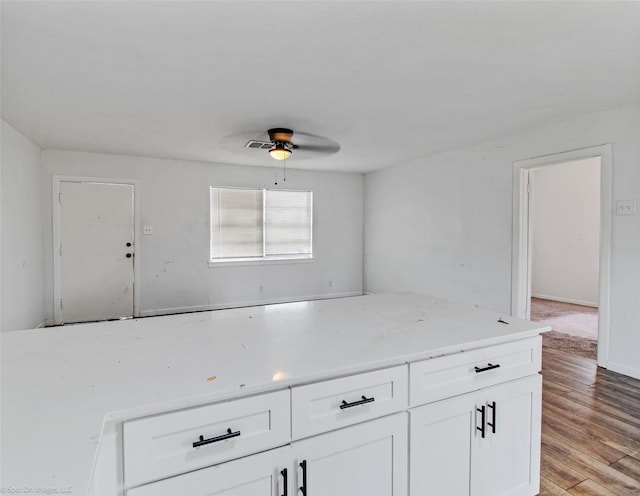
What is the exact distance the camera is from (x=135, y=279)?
503 centimetres

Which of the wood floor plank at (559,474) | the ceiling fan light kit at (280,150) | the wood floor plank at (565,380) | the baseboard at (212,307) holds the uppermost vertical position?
the ceiling fan light kit at (280,150)

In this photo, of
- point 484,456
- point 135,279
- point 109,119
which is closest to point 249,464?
point 484,456

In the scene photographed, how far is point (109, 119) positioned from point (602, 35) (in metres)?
3.91

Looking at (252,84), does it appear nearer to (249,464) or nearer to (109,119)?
(109,119)

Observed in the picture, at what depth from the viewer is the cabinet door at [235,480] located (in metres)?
0.85

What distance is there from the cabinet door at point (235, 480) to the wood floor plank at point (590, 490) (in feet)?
5.30

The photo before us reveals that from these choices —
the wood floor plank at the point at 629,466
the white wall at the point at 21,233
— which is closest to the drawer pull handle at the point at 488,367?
the wood floor plank at the point at 629,466

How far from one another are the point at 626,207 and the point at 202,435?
12.3 ft

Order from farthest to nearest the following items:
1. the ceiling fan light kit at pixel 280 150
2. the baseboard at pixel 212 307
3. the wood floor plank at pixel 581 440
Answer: the baseboard at pixel 212 307
the ceiling fan light kit at pixel 280 150
the wood floor plank at pixel 581 440

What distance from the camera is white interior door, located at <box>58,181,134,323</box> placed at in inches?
184

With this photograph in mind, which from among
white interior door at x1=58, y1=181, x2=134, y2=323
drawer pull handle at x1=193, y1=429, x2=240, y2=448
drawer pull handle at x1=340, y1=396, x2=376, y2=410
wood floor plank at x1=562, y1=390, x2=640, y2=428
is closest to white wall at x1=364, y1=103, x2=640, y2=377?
wood floor plank at x1=562, y1=390, x2=640, y2=428

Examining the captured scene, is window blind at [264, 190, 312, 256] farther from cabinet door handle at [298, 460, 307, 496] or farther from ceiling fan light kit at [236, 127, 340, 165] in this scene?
cabinet door handle at [298, 460, 307, 496]

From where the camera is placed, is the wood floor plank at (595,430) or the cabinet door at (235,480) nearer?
the cabinet door at (235,480)

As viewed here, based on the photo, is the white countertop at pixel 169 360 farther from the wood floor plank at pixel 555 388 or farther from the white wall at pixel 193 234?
the white wall at pixel 193 234
